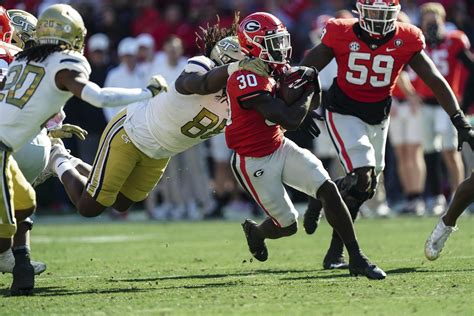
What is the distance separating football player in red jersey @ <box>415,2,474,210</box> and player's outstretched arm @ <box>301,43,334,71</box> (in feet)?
13.6

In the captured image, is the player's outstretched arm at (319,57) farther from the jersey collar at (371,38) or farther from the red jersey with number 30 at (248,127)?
the red jersey with number 30 at (248,127)

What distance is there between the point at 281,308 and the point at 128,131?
2.18m

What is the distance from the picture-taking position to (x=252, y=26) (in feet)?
21.7

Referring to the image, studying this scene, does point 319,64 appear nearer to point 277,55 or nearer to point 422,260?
point 277,55

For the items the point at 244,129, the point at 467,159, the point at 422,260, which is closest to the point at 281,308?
the point at 244,129

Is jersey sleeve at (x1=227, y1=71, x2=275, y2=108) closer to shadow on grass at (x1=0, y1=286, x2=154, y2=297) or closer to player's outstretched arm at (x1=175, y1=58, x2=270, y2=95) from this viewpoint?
player's outstretched arm at (x1=175, y1=58, x2=270, y2=95)

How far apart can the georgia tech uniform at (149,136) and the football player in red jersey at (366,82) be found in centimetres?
92

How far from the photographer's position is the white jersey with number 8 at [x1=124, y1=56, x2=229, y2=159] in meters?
6.91

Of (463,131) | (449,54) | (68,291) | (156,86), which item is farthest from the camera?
(449,54)

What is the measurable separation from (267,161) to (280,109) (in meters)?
0.42

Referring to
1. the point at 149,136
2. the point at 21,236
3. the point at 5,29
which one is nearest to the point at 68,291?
the point at 21,236

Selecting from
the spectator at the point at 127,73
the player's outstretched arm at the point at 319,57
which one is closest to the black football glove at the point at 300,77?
the player's outstretched arm at the point at 319,57

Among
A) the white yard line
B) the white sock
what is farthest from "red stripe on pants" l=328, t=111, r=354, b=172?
the white yard line

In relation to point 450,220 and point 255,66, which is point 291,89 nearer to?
point 255,66
